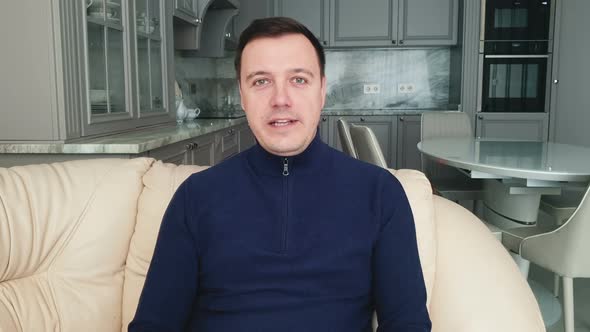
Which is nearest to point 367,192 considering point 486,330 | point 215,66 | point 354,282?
point 354,282

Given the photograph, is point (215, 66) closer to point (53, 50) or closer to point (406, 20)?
point (406, 20)

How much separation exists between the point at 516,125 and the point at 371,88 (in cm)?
150

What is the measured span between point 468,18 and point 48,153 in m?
3.91

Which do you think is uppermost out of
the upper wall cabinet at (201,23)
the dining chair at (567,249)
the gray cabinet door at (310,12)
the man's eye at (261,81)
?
the gray cabinet door at (310,12)

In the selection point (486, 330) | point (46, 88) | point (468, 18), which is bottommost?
point (486, 330)

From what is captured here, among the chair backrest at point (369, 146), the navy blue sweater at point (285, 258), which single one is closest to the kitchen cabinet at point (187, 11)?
the chair backrest at point (369, 146)

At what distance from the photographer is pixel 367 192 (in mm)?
1109

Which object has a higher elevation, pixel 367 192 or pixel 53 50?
pixel 53 50

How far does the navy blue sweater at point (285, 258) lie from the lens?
104 cm

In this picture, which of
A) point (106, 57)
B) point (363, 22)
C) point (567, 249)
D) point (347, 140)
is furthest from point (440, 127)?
point (106, 57)

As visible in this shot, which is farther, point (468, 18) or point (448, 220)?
point (468, 18)

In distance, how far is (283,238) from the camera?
3.47ft

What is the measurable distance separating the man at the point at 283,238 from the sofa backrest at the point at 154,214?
9 cm

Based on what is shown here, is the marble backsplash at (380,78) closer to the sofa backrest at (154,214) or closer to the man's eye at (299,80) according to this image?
the sofa backrest at (154,214)
